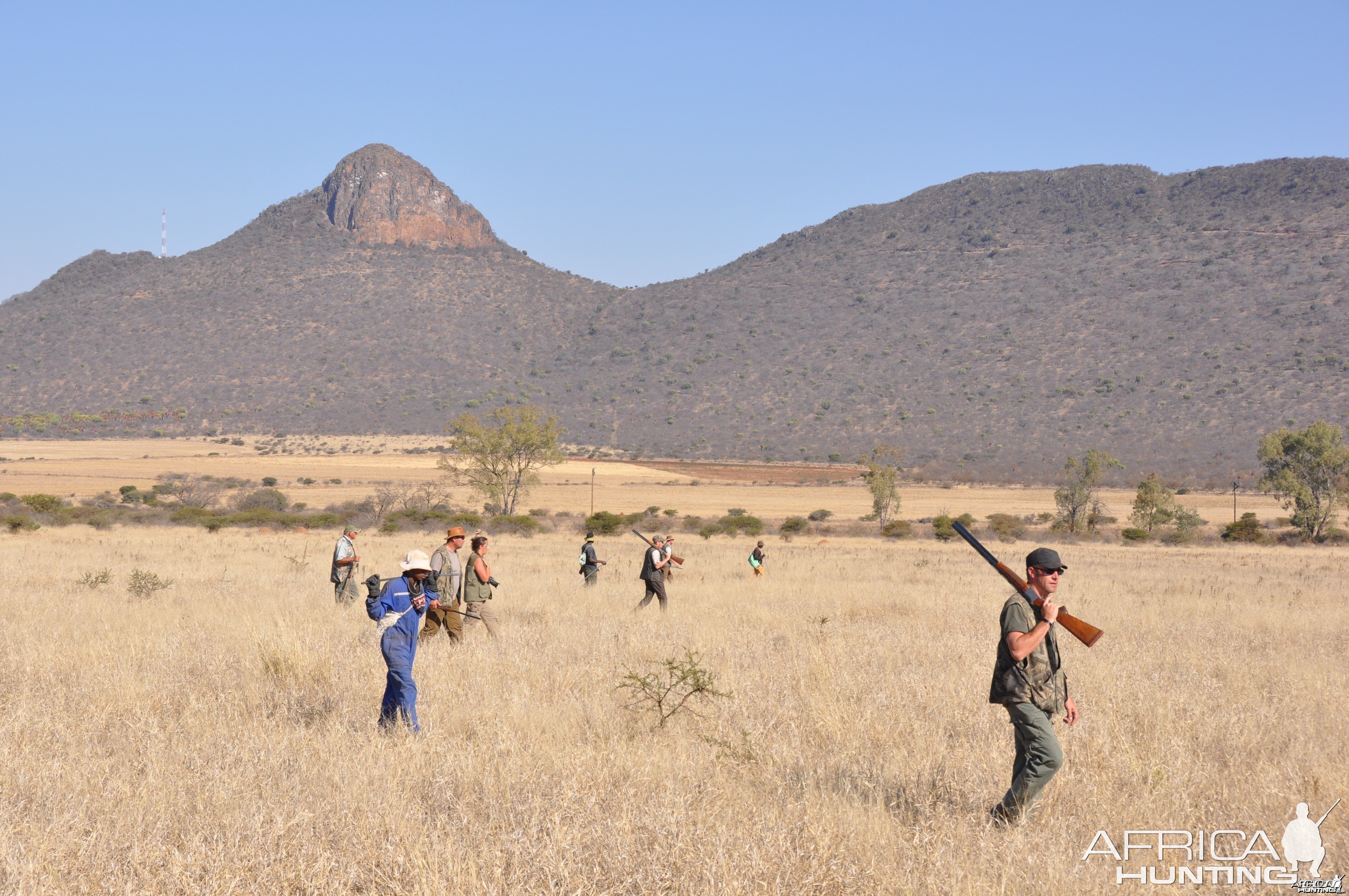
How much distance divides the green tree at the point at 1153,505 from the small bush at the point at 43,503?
144 feet

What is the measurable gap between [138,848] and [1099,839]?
17.0 feet

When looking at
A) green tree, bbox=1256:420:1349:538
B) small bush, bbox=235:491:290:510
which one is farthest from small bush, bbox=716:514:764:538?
green tree, bbox=1256:420:1349:538

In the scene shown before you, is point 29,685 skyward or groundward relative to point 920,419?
groundward

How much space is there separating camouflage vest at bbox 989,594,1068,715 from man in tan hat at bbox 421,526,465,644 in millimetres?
6477

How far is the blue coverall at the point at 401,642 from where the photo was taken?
709 cm

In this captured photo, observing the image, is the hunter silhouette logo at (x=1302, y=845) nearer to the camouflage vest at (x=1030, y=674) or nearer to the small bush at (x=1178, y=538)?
the camouflage vest at (x=1030, y=674)

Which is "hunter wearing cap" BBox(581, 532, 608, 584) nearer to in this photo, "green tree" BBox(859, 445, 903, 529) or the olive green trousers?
the olive green trousers

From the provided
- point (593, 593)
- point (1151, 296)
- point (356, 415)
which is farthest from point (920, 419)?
point (593, 593)

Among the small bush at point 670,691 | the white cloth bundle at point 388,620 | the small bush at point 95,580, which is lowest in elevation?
the small bush at point 95,580

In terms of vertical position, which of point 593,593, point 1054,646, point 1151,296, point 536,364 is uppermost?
point 1151,296

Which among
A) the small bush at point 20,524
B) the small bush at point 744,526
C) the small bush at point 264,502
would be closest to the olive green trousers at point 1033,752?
the small bush at point 744,526

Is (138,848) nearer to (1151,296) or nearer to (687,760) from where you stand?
(687,760)

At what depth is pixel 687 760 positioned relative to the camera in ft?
22.6

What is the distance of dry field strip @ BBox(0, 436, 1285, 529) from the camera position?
52.7 m
